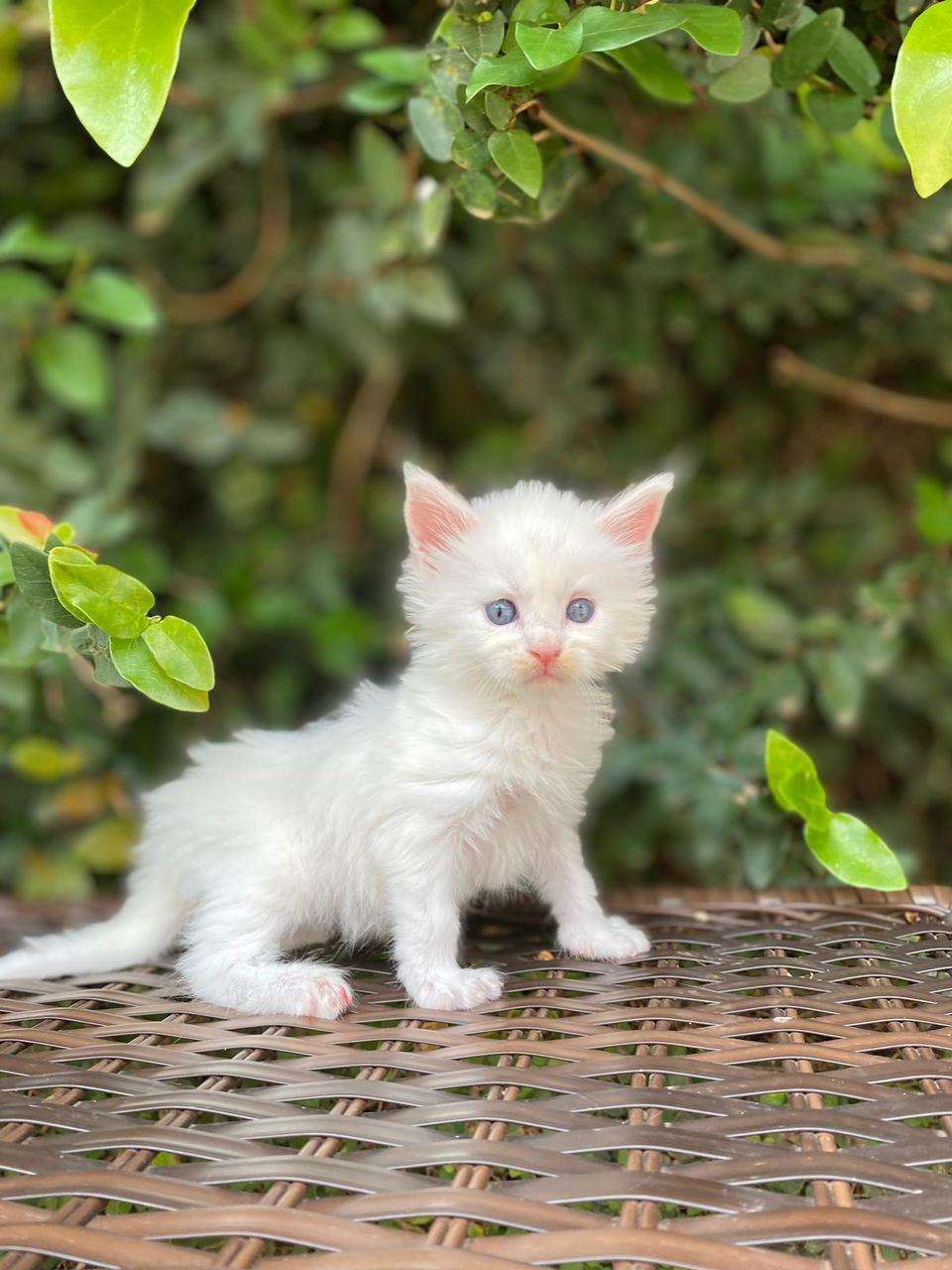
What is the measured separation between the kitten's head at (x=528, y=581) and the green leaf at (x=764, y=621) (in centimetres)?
55

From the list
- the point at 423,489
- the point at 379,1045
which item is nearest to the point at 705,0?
the point at 423,489

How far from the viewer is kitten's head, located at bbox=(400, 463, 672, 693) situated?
0.84 m

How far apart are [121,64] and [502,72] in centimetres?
25

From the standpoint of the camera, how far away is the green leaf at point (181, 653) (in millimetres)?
794

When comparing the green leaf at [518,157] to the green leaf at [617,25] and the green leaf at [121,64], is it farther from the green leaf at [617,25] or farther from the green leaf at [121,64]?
the green leaf at [121,64]

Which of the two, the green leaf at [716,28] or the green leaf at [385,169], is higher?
the green leaf at [385,169]

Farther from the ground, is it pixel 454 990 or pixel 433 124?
pixel 433 124

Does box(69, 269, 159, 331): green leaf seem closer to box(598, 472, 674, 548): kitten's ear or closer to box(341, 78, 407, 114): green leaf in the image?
box(341, 78, 407, 114): green leaf

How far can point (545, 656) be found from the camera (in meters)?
0.83

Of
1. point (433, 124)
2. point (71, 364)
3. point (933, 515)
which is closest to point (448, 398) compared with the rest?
point (71, 364)

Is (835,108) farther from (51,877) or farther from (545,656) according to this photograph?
(51,877)

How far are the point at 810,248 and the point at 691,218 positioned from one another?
273mm

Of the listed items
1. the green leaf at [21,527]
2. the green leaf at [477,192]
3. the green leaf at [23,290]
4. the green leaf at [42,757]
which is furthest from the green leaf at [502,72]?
the green leaf at [42,757]

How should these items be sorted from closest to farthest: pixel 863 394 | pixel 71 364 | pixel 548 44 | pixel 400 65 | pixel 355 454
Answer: pixel 548 44 < pixel 400 65 < pixel 71 364 < pixel 863 394 < pixel 355 454
